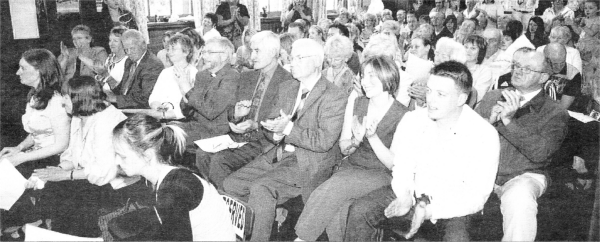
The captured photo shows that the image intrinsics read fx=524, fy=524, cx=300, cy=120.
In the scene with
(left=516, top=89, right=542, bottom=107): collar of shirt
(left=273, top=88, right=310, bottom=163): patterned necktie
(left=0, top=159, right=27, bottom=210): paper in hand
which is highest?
(left=516, top=89, right=542, bottom=107): collar of shirt

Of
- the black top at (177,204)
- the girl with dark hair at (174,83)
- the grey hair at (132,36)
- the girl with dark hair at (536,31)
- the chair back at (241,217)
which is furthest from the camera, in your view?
the girl with dark hair at (536,31)

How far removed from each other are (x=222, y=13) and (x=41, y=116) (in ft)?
17.1

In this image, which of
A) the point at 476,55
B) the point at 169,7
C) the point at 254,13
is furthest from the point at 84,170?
the point at 254,13

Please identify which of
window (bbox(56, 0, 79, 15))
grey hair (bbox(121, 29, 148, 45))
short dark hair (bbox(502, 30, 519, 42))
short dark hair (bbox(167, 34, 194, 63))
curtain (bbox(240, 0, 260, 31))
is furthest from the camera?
curtain (bbox(240, 0, 260, 31))

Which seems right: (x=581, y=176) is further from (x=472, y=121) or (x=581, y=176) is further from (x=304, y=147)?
(x=304, y=147)

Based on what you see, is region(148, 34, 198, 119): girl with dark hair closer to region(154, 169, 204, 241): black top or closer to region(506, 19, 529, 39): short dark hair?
region(154, 169, 204, 241): black top

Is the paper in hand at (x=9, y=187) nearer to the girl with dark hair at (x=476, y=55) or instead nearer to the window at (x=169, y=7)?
the girl with dark hair at (x=476, y=55)

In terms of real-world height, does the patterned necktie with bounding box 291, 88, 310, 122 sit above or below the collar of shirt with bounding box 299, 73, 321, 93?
below

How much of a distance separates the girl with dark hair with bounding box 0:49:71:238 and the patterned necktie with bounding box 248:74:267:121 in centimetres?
102

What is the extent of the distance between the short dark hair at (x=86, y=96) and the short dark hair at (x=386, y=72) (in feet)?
4.29

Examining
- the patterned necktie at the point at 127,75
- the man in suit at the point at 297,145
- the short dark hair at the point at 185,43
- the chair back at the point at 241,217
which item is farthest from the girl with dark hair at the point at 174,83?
the chair back at the point at 241,217

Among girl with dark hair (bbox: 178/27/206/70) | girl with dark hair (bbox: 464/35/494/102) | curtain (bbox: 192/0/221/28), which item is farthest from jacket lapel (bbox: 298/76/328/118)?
curtain (bbox: 192/0/221/28)

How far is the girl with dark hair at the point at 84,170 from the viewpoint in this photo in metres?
2.50

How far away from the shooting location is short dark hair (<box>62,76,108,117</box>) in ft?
8.20
